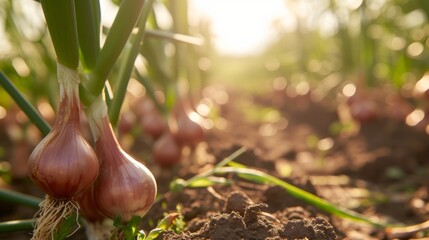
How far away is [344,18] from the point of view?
538 centimetres

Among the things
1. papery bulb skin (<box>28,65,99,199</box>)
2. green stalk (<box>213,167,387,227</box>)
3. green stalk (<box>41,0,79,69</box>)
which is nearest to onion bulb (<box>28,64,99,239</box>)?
papery bulb skin (<box>28,65,99,199</box>)

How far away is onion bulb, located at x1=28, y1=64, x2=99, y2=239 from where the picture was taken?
1514mm

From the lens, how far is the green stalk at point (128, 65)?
1825 mm

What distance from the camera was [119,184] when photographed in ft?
5.25

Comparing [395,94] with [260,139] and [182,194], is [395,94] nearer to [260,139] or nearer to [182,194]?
[260,139]

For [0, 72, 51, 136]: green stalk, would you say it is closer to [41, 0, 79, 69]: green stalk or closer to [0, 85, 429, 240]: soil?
[41, 0, 79, 69]: green stalk

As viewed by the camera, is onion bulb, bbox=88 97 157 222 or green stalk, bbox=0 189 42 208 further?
green stalk, bbox=0 189 42 208

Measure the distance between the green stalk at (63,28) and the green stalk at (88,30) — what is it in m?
0.07

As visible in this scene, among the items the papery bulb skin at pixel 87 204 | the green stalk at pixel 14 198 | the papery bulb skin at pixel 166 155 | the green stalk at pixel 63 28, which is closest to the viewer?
the green stalk at pixel 63 28

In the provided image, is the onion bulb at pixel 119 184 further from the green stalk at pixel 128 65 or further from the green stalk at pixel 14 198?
the green stalk at pixel 14 198

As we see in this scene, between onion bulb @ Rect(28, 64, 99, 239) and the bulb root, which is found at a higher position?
onion bulb @ Rect(28, 64, 99, 239)

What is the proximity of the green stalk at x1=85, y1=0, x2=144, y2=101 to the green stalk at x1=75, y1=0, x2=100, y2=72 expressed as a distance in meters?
0.04

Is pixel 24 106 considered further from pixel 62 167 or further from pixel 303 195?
pixel 303 195

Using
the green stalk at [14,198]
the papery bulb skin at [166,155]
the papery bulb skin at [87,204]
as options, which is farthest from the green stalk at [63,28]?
the papery bulb skin at [166,155]
